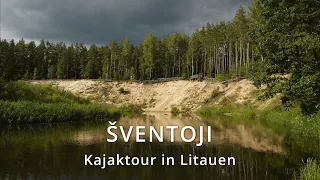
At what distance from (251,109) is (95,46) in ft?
264

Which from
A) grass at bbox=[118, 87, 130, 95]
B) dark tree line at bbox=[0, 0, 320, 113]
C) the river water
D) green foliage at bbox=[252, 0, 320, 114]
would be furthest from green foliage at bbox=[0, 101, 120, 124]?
grass at bbox=[118, 87, 130, 95]

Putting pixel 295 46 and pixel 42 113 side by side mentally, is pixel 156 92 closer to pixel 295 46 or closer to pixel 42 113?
pixel 42 113

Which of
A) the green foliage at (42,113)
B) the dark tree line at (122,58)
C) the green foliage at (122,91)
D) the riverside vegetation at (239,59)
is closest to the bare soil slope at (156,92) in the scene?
the green foliage at (122,91)

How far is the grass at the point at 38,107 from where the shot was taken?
36281 millimetres

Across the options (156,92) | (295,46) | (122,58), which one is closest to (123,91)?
(156,92)

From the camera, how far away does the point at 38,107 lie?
39906 mm

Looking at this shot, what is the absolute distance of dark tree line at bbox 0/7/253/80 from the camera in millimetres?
104188

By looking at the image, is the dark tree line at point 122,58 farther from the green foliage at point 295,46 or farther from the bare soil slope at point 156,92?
the green foliage at point 295,46

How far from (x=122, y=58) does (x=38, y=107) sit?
76.0m

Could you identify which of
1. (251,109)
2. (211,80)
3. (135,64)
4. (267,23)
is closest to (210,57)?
(211,80)

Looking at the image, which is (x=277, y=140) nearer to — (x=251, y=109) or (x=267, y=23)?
(x=267, y=23)

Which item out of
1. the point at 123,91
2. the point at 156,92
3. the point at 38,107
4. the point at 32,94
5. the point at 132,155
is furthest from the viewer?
the point at 123,91

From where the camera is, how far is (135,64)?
118688mm

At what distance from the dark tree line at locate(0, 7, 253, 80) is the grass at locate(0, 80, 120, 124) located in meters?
51.0
